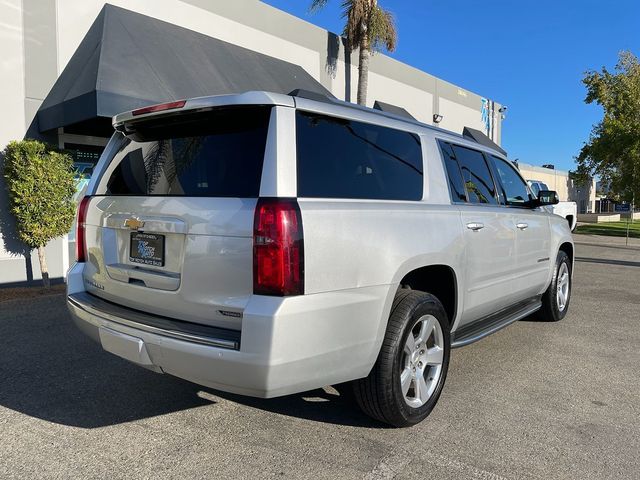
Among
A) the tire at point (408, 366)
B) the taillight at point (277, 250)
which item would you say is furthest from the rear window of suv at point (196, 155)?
the tire at point (408, 366)

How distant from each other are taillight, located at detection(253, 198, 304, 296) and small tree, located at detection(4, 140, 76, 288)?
7.15 m

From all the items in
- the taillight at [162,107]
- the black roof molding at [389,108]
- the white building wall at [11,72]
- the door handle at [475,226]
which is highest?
the black roof molding at [389,108]

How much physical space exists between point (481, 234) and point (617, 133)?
2786 centimetres

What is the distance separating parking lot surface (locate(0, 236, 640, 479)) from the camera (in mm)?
2850

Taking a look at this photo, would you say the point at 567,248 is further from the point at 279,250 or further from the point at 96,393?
the point at 96,393

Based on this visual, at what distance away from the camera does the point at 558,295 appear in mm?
6191

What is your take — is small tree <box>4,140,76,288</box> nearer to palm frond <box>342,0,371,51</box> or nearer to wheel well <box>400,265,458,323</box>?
wheel well <box>400,265,458,323</box>

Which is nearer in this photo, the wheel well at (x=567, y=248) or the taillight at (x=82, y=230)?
the taillight at (x=82, y=230)

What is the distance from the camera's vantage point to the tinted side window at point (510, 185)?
4.98 metres

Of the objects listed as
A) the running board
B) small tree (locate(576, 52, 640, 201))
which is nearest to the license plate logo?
the running board

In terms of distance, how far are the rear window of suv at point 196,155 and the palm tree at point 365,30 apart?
1270 centimetres

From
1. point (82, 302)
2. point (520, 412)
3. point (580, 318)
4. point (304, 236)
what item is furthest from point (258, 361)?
point (580, 318)

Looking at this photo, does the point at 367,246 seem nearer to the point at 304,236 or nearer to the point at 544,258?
the point at 304,236

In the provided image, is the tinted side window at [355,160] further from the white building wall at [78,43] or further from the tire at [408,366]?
the white building wall at [78,43]
